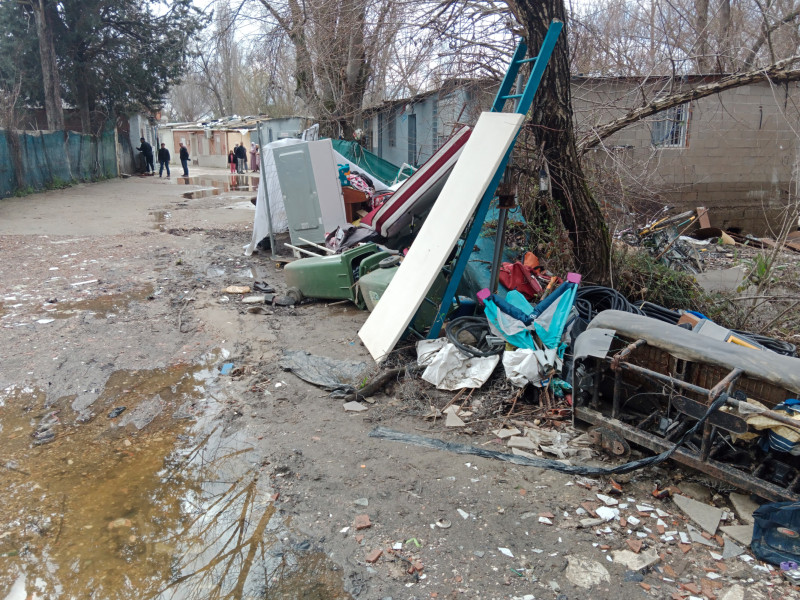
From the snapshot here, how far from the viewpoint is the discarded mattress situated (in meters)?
5.46

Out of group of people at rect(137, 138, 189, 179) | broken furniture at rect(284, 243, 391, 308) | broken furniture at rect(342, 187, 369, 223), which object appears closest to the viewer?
broken furniture at rect(284, 243, 391, 308)

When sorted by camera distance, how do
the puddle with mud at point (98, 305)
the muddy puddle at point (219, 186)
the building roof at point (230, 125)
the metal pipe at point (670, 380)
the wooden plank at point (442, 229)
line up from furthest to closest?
the building roof at point (230, 125) → the muddy puddle at point (219, 186) → the puddle with mud at point (98, 305) → the wooden plank at point (442, 229) → the metal pipe at point (670, 380)

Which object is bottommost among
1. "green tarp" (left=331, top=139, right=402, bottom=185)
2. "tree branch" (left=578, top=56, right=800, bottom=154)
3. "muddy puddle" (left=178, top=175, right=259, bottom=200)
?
"muddy puddle" (left=178, top=175, right=259, bottom=200)

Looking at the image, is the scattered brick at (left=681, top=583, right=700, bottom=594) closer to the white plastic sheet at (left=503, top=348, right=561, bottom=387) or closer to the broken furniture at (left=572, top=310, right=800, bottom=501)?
the broken furniture at (left=572, top=310, right=800, bottom=501)

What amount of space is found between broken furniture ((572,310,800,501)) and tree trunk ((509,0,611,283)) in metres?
2.03

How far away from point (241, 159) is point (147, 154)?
15.0 ft

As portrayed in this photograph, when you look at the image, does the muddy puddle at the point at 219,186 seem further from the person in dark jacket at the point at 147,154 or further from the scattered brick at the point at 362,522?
the scattered brick at the point at 362,522

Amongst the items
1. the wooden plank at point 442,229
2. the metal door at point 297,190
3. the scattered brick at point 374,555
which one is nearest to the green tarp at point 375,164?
the metal door at point 297,190

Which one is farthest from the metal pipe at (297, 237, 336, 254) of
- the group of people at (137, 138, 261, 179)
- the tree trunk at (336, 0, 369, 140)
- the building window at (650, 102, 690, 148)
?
the group of people at (137, 138, 261, 179)

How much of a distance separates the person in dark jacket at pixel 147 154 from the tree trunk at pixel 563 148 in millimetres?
21864

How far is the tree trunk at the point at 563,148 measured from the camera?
4.93 meters

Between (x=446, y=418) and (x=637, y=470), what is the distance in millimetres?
1199

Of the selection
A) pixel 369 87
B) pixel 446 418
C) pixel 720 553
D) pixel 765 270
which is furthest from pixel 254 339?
pixel 369 87

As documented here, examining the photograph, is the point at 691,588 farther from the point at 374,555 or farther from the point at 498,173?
the point at 498,173
